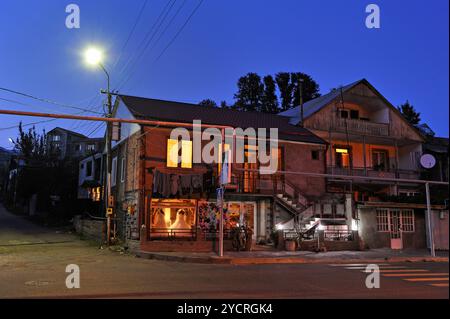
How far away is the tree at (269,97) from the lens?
182ft

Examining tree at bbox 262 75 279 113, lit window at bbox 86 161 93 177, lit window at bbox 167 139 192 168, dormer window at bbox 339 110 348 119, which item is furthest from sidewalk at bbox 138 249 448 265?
tree at bbox 262 75 279 113

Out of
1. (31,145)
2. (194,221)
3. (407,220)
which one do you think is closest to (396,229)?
(407,220)

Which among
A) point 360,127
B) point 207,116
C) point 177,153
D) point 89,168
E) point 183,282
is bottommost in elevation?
point 183,282

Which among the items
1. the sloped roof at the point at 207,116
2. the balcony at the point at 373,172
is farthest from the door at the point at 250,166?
the balcony at the point at 373,172

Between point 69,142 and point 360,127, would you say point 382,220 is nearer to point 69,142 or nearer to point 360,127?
point 360,127

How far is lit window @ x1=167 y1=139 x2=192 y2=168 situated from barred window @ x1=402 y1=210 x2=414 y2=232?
1409 cm

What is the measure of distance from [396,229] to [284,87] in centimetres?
3462

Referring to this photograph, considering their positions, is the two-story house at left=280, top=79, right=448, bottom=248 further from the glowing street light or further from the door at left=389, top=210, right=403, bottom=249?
the glowing street light

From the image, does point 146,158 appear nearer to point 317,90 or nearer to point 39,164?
point 39,164

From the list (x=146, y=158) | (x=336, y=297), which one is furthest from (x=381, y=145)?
(x=336, y=297)

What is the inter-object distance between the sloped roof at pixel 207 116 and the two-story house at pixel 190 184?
8 centimetres

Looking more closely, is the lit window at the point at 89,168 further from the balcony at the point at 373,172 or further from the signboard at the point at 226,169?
the signboard at the point at 226,169

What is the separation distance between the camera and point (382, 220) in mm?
25234
